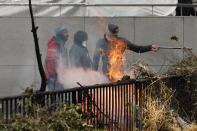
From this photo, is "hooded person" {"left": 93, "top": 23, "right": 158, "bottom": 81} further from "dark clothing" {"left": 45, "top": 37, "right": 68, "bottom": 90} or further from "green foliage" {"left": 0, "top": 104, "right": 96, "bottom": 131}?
"green foliage" {"left": 0, "top": 104, "right": 96, "bottom": 131}

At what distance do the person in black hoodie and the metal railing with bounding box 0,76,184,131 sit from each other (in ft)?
11.7

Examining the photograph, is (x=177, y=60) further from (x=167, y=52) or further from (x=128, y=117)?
(x=128, y=117)

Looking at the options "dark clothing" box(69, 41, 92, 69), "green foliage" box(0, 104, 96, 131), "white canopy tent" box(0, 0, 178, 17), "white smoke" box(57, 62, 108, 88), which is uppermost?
"white canopy tent" box(0, 0, 178, 17)

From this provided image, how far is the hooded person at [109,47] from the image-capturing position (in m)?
10.9

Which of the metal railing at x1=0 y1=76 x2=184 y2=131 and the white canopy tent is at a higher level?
the white canopy tent

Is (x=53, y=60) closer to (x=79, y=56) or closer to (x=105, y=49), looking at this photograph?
(x=79, y=56)

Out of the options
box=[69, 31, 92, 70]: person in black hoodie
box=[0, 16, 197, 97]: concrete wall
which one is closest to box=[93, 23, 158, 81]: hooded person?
box=[0, 16, 197, 97]: concrete wall

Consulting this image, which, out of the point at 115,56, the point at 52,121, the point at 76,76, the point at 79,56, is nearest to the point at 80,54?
the point at 79,56

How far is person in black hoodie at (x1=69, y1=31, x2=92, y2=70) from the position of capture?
35.8ft

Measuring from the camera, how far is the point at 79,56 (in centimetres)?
1091

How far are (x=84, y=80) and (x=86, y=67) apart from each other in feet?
1.19

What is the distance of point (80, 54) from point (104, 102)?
4600mm

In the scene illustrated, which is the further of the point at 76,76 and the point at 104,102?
the point at 76,76

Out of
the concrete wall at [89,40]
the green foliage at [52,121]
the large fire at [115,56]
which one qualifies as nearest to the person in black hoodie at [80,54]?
the concrete wall at [89,40]
